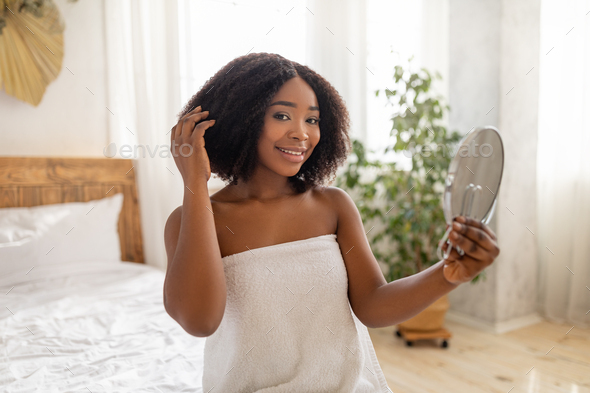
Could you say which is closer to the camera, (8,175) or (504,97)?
(8,175)

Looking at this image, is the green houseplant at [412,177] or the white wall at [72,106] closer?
the white wall at [72,106]

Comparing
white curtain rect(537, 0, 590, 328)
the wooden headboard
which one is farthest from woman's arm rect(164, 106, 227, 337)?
white curtain rect(537, 0, 590, 328)

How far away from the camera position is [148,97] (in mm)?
2465

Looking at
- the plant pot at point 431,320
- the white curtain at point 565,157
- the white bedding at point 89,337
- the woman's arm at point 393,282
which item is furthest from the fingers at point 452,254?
the white curtain at point 565,157

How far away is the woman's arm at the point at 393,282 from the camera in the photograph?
66cm

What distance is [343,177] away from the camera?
9.48 ft

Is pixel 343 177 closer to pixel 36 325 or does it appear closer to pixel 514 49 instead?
pixel 514 49

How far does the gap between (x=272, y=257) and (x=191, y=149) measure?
0.25m

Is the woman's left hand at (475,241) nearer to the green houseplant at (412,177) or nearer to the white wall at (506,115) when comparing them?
the green houseplant at (412,177)

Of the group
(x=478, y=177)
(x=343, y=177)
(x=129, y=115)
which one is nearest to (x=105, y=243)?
(x=129, y=115)

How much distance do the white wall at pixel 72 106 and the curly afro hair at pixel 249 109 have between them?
184cm

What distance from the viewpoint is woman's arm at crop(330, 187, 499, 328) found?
26.0 inches

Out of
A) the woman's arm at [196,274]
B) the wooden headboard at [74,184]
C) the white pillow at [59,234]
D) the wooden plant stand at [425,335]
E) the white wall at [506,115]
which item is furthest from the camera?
the white wall at [506,115]

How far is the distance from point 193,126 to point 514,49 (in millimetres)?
2535
